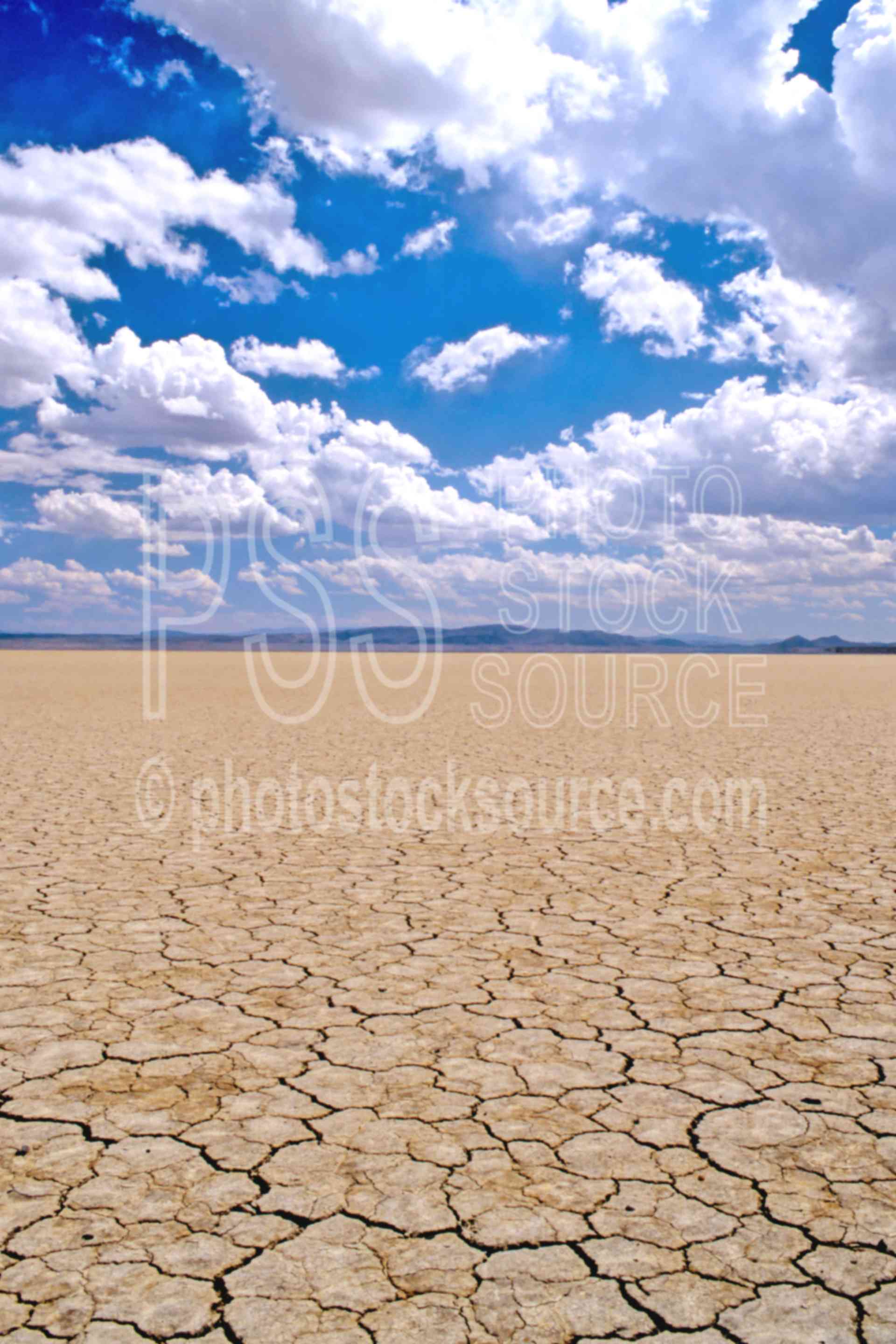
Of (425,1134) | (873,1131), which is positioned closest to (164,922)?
(425,1134)

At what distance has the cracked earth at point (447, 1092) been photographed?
6.36 feet

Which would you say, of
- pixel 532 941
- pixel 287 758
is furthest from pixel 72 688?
pixel 532 941

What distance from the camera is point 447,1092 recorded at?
9.13 ft

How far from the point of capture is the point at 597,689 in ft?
93.3

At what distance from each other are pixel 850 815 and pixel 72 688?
2308 centimetres

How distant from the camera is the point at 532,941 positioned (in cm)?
417

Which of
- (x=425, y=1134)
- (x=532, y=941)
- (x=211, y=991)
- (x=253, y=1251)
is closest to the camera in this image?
(x=253, y=1251)

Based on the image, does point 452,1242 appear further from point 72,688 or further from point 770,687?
point 770,687

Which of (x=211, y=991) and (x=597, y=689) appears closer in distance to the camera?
(x=211, y=991)

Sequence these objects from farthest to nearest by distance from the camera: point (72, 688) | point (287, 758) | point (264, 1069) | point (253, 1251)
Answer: point (72, 688) < point (287, 758) < point (264, 1069) < point (253, 1251)

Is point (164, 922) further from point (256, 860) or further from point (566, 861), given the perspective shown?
point (566, 861)

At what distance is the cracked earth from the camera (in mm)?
1939

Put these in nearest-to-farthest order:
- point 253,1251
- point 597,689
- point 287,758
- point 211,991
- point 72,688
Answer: point 253,1251
point 211,991
point 287,758
point 72,688
point 597,689

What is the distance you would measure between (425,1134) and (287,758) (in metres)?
8.48
